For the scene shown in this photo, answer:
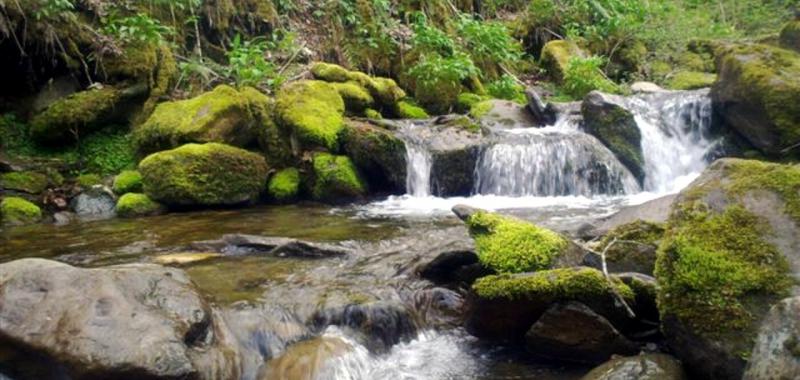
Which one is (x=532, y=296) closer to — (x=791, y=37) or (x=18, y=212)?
(x=18, y=212)

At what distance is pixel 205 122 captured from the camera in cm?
950

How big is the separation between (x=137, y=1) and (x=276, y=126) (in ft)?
13.2

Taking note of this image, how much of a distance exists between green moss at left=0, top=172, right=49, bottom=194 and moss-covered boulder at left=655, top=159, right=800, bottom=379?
8.64 meters

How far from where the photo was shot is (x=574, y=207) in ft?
29.7

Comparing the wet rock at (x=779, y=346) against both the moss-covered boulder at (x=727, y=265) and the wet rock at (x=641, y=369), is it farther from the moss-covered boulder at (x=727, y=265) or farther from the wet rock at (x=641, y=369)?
the wet rock at (x=641, y=369)

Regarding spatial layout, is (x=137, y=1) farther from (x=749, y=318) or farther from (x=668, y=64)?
(x=668, y=64)

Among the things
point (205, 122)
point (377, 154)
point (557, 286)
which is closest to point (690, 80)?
point (377, 154)

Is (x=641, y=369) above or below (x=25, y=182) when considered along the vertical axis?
below

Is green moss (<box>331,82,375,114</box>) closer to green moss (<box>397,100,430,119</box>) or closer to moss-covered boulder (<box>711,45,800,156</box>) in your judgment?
green moss (<box>397,100,430,119</box>)

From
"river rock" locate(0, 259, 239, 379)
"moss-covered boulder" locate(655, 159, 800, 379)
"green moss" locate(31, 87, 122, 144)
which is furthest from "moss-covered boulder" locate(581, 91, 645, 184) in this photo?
"river rock" locate(0, 259, 239, 379)

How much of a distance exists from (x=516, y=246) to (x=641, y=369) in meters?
1.41

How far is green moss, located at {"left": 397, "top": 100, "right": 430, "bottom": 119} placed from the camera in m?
12.3

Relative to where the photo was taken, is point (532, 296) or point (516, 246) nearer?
point (532, 296)

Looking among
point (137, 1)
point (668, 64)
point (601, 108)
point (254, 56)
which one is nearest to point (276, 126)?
point (254, 56)
